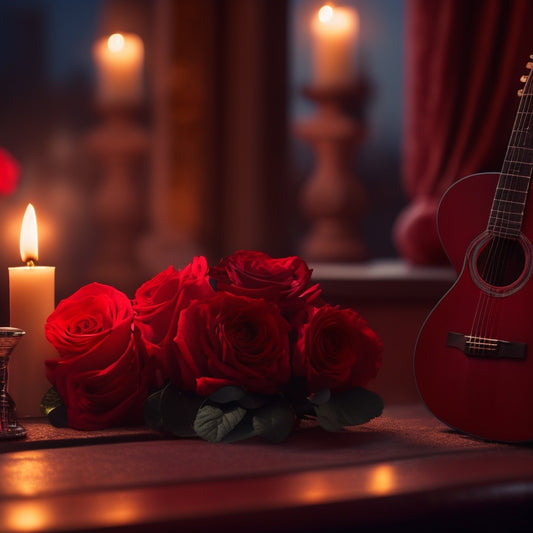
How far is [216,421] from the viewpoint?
2.70 feet

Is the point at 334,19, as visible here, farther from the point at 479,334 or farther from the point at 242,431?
the point at 242,431

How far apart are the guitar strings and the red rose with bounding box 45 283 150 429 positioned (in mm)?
359

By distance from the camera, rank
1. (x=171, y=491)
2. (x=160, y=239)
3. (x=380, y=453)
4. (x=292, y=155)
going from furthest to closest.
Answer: (x=292, y=155)
(x=160, y=239)
(x=380, y=453)
(x=171, y=491)

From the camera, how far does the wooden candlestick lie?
211cm

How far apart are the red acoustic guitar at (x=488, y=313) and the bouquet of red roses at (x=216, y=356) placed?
9cm

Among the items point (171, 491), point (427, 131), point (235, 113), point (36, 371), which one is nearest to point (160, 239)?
point (235, 113)

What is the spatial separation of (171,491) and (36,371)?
36 cm

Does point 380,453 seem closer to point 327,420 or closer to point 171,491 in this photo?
point 327,420

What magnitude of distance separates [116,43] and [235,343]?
1.33 m

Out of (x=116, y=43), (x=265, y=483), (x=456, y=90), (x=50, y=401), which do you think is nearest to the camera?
(x=265, y=483)

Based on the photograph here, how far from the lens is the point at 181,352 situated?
0.84m

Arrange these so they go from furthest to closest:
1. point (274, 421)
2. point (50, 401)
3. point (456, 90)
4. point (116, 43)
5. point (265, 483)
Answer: point (456, 90)
point (116, 43)
point (50, 401)
point (274, 421)
point (265, 483)

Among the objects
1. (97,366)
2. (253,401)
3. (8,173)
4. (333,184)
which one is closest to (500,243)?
(253,401)

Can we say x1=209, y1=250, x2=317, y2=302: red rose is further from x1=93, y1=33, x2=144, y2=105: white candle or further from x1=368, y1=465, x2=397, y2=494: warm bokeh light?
x1=93, y1=33, x2=144, y2=105: white candle
